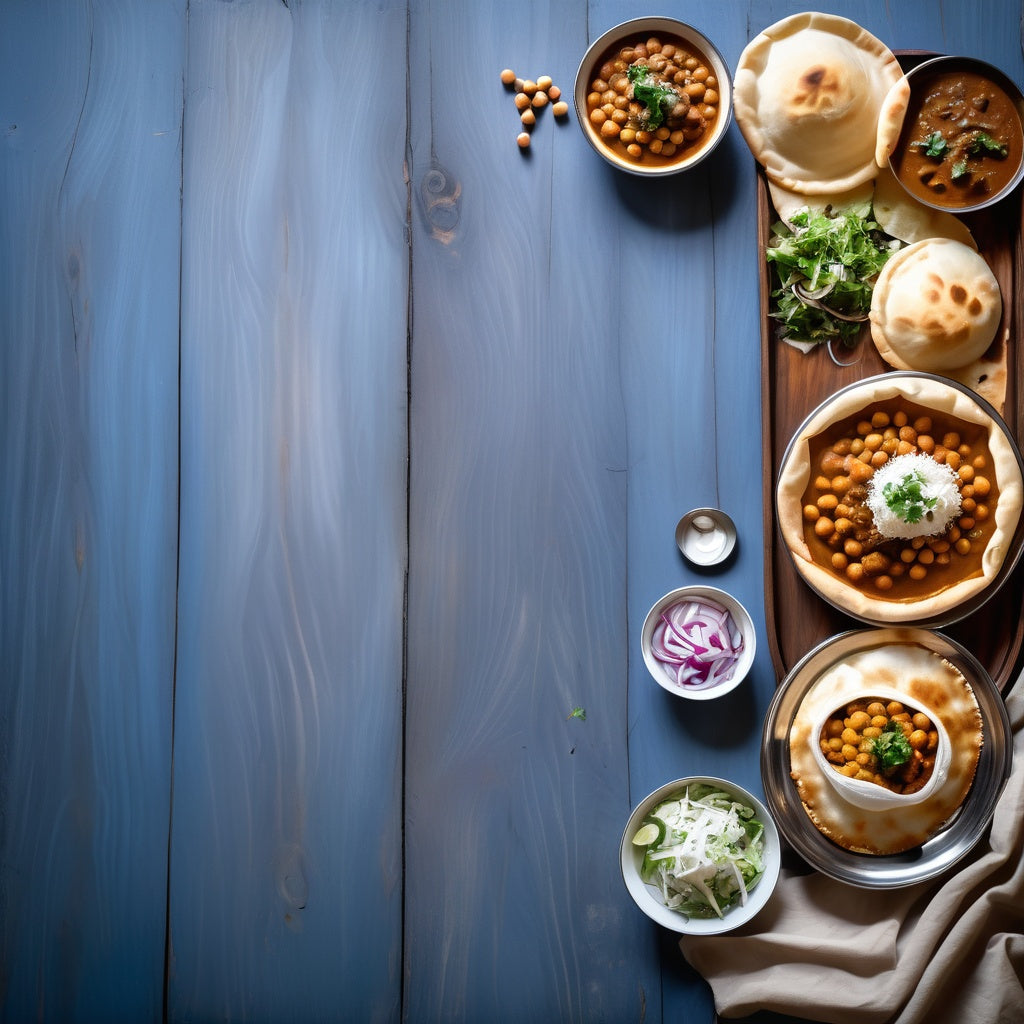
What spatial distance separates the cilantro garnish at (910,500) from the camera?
2.15m

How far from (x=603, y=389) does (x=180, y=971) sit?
7.05 feet

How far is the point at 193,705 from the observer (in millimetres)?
2547

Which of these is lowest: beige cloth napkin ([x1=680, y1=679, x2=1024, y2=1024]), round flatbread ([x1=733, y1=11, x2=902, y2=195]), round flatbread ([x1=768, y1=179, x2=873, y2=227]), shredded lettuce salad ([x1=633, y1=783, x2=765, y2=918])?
beige cloth napkin ([x1=680, y1=679, x2=1024, y2=1024])

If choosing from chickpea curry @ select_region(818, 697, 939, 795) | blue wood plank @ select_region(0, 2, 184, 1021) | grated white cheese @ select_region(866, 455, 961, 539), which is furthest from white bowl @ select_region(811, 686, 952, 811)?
blue wood plank @ select_region(0, 2, 184, 1021)

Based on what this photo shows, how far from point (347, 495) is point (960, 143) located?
1.99 metres

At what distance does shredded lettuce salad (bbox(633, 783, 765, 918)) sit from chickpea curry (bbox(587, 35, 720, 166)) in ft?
6.08

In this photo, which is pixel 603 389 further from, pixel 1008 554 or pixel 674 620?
pixel 1008 554

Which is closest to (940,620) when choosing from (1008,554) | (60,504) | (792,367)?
(1008,554)

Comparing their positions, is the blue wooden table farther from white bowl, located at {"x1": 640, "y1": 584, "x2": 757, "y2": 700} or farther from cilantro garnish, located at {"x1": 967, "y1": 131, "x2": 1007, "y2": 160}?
cilantro garnish, located at {"x1": 967, "y1": 131, "x2": 1007, "y2": 160}

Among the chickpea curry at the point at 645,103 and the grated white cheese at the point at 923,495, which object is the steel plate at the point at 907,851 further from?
the chickpea curry at the point at 645,103

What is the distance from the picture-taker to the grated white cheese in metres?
2.18

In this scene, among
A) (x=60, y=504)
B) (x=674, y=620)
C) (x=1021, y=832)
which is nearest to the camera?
(x=1021, y=832)

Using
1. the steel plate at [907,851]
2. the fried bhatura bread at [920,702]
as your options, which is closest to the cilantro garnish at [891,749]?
the fried bhatura bread at [920,702]

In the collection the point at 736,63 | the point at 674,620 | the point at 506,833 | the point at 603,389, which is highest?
the point at 736,63
